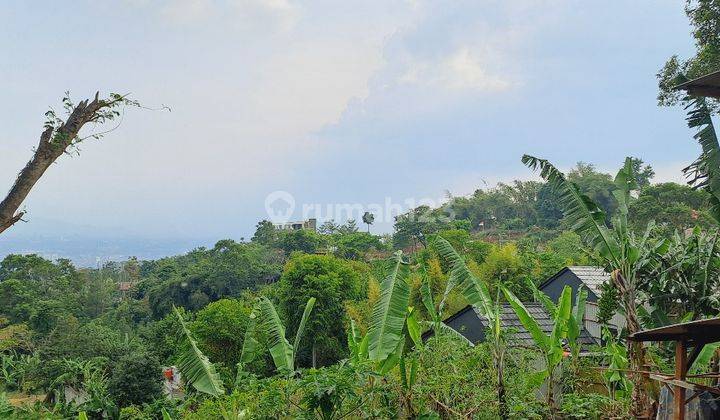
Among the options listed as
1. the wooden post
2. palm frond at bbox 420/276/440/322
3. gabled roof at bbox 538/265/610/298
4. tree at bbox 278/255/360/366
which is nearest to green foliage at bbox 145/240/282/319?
tree at bbox 278/255/360/366

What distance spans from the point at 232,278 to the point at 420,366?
96.6 feet

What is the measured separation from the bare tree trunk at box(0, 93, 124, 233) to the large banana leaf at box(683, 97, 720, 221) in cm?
565

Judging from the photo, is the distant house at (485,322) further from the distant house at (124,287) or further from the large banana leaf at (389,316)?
the distant house at (124,287)

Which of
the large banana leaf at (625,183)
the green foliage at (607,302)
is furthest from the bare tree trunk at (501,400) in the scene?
the large banana leaf at (625,183)

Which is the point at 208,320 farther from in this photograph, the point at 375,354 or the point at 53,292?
the point at 53,292

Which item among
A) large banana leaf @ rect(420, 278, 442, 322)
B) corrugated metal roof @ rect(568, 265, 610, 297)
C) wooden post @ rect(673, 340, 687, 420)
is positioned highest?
corrugated metal roof @ rect(568, 265, 610, 297)

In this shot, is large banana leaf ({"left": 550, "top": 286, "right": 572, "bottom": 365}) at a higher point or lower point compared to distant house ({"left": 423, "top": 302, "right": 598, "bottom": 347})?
lower

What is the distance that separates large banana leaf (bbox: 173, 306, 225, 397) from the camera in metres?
5.31

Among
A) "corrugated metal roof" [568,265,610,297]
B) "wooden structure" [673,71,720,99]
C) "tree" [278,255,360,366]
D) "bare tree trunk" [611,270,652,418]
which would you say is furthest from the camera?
"tree" [278,255,360,366]

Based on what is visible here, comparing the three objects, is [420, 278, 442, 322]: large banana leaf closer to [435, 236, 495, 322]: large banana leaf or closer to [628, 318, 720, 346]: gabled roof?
[435, 236, 495, 322]: large banana leaf

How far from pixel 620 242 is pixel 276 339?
3.93 meters

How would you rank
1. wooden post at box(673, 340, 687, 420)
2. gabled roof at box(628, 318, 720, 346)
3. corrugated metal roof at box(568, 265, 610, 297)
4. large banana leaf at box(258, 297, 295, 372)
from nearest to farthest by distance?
gabled roof at box(628, 318, 720, 346), wooden post at box(673, 340, 687, 420), large banana leaf at box(258, 297, 295, 372), corrugated metal roof at box(568, 265, 610, 297)

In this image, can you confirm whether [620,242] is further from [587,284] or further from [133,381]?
[133,381]

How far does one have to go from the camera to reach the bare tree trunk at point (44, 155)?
403 cm
